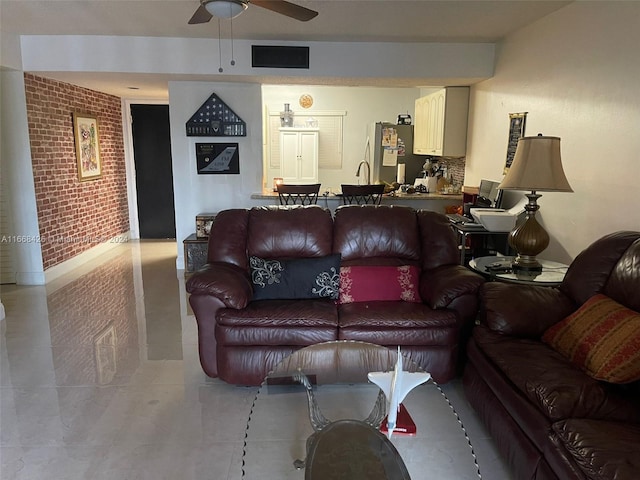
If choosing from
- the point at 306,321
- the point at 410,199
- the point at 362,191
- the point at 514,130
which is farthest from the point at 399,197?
the point at 306,321

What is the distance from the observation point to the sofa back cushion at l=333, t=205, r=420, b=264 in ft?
10.5

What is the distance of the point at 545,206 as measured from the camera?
12.1 feet

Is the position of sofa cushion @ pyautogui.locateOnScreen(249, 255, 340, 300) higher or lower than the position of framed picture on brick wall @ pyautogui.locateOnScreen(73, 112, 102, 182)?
lower

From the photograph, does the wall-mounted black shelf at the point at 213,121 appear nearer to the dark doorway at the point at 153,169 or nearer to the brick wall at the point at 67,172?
the brick wall at the point at 67,172

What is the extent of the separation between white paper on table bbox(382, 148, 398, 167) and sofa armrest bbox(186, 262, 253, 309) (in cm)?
476

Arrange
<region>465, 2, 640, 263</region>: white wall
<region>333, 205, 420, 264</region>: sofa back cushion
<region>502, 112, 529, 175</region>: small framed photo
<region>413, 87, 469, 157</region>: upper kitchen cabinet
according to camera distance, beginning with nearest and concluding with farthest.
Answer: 1. <region>465, 2, 640, 263</region>: white wall
2. <region>333, 205, 420, 264</region>: sofa back cushion
3. <region>502, 112, 529, 175</region>: small framed photo
4. <region>413, 87, 469, 157</region>: upper kitchen cabinet

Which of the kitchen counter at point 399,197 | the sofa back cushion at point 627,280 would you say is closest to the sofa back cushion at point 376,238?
the sofa back cushion at point 627,280

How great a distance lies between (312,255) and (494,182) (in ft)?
7.41

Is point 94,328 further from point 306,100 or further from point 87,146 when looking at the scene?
point 306,100

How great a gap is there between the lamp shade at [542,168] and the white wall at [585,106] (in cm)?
38

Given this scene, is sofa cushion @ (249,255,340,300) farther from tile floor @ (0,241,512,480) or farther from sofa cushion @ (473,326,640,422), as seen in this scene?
sofa cushion @ (473,326,640,422)

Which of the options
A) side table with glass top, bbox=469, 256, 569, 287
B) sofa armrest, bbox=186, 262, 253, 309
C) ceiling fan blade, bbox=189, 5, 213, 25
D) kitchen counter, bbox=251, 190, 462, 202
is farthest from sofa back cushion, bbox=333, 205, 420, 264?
kitchen counter, bbox=251, 190, 462, 202

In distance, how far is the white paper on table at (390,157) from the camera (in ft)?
23.0

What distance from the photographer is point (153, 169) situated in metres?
7.07
